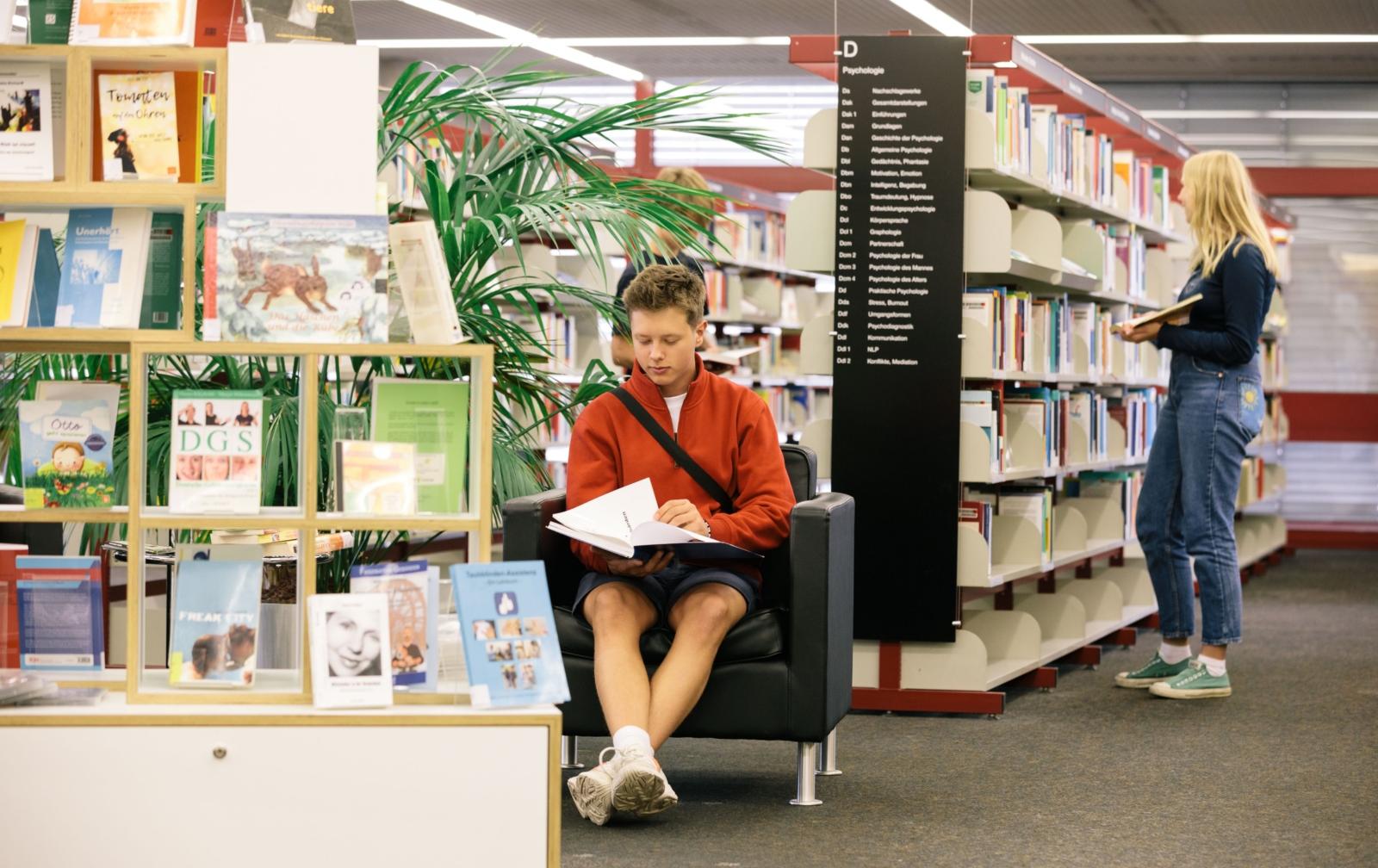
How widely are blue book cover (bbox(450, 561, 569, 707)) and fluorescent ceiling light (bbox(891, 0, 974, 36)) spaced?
6873 millimetres

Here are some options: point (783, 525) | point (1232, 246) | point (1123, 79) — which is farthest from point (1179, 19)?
point (783, 525)

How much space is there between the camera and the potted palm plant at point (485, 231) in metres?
3.22

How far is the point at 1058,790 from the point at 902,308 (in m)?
1.46

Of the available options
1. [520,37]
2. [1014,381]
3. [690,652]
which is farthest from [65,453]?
[520,37]

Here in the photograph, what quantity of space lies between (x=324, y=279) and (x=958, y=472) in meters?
2.58

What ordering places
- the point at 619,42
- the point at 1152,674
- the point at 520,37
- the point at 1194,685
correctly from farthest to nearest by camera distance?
the point at 619,42
the point at 520,37
the point at 1152,674
the point at 1194,685

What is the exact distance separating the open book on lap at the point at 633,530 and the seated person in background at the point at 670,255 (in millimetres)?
514

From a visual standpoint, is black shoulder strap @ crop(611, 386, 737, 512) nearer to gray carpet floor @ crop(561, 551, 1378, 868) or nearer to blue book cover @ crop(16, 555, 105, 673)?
gray carpet floor @ crop(561, 551, 1378, 868)

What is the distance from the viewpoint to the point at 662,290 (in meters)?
3.49

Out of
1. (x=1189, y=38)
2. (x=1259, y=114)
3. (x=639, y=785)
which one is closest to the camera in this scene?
(x=639, y=785)

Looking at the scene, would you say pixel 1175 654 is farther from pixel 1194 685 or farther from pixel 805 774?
pixel 805 774

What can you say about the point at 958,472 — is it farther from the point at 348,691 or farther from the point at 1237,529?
the point at 1237,529

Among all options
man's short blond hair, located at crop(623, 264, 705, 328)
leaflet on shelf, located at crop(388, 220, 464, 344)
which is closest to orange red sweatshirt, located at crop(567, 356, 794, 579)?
man's short blond hair, located at crop(623, 264, 705, 328)

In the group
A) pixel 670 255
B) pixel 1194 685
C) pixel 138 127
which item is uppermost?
pixel 138 127
